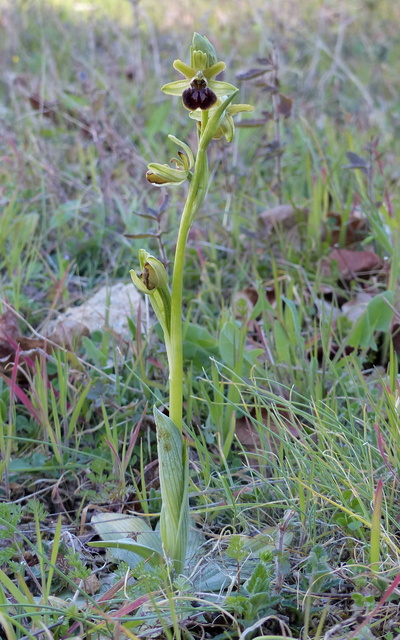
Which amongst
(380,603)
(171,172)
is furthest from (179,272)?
(380,603)

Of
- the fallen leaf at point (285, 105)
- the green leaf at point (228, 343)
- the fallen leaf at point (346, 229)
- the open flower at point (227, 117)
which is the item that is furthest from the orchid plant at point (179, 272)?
the fallen leaf at point (285, 105)

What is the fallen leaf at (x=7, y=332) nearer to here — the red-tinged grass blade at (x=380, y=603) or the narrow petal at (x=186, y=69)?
the narrow petal at (x=186, y=69)

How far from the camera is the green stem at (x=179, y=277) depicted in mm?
1150

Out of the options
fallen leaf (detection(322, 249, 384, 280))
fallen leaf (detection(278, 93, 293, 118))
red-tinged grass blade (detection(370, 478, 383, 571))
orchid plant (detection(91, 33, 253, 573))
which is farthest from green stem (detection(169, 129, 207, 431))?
fallen leaf (detection(278, 93, 293, 118))

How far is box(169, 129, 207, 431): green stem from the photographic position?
45.3 inches

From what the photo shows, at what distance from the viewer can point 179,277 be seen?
3.77 feet

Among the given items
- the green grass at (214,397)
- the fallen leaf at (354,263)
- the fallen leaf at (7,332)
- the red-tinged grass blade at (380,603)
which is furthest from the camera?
the fallen leaf at (354,263)

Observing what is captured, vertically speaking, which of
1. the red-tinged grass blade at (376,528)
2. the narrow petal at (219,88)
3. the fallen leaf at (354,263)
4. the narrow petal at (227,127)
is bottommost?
the red-tinged grass blade at (376,528)

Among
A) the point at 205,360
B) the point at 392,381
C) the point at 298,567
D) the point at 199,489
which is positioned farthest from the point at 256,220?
the point at 298,567

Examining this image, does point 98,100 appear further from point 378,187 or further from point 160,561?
point 160,561

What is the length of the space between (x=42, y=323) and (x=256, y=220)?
0.94m

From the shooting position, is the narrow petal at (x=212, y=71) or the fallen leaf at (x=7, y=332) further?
the fallen leaf at (x=7, y=332)

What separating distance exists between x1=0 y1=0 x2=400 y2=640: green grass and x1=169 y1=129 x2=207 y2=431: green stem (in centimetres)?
16

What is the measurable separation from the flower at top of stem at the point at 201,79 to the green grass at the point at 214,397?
1.75ft
